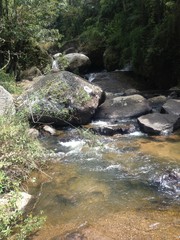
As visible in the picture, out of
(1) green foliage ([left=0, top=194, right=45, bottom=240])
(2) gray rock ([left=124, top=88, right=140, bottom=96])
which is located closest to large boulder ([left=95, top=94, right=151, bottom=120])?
(2) gray rock ([left=124, top=88, right=140, bottom=96])

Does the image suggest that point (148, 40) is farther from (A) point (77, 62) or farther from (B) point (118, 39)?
(A) point (77, 62)

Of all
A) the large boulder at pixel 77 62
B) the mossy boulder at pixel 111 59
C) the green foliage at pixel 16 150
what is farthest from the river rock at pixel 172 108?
the large boulder at pixel 77 62

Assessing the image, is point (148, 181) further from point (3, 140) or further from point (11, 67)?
point (11, 67)

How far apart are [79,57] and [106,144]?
35.3ft

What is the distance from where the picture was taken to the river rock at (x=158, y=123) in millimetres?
8638

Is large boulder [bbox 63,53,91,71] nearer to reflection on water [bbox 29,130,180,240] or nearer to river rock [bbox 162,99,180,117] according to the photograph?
river rock [bbox 162,99,180,117]

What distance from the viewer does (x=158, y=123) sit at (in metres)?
8.91

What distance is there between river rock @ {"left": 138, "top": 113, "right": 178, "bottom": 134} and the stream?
0.32 meters

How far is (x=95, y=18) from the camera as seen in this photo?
85.0 ft

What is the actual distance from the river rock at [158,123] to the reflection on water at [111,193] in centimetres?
48

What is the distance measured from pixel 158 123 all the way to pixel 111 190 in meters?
3.71

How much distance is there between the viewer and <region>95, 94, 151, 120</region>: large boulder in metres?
10.1

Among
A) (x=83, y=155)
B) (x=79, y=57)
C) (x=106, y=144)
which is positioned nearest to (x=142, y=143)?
(x=106, y=144)

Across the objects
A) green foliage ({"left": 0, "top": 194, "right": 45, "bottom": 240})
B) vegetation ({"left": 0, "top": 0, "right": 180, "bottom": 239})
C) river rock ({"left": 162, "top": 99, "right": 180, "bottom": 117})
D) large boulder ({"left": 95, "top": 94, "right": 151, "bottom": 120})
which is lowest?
large boulder ({"left": 95, "top": 94, "right": 151, "bottom": 120})
